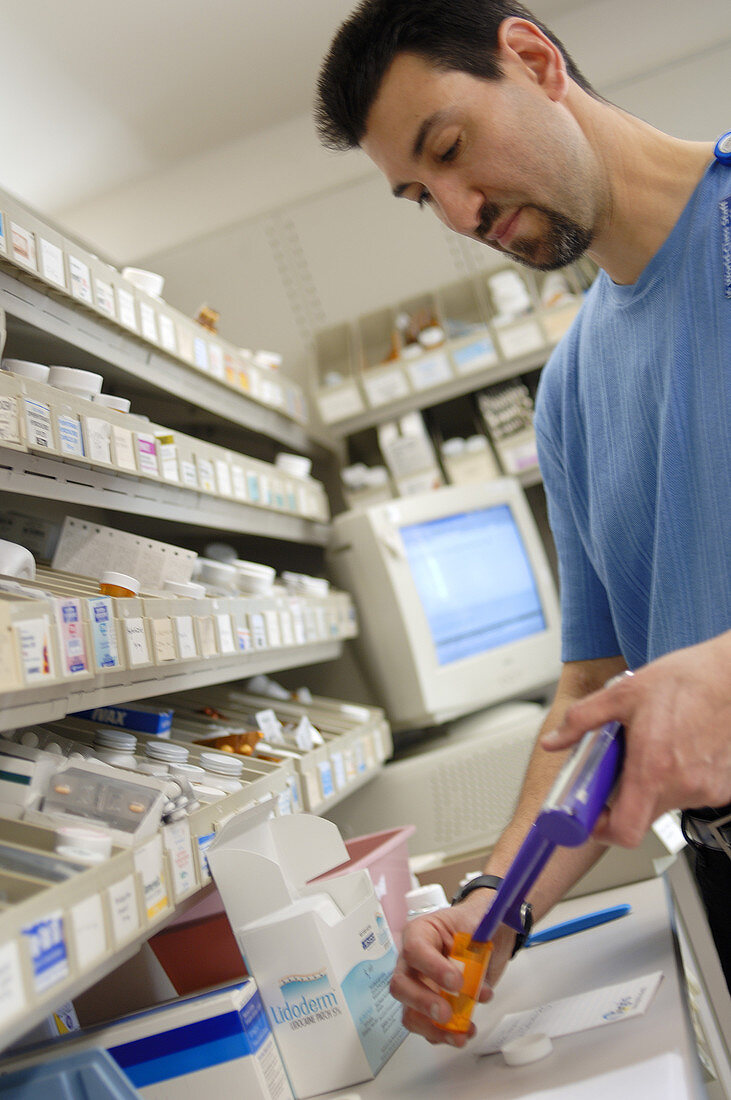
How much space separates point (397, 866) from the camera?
6.37 ft

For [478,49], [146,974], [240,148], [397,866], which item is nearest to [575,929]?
[397,866]

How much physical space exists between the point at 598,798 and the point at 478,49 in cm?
106

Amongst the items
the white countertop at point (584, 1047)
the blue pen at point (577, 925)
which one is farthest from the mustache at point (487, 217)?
the blue pen at point (577, 925)

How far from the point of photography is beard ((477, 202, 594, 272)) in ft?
4.62

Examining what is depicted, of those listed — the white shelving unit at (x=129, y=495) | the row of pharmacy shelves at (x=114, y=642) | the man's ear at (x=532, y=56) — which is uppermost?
the man's ear at (x=532, y=56)

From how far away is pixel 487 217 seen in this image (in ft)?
4.71

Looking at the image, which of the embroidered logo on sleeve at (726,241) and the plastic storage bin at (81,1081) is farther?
the embroidered logo on sleeve at (726,241)

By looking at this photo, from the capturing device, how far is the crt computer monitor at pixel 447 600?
2926mm

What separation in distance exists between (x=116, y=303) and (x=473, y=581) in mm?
1601

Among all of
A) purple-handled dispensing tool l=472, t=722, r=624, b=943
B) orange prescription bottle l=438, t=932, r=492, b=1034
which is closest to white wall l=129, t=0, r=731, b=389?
orange prescription bottle l=438, t=932, r=492, b=1034

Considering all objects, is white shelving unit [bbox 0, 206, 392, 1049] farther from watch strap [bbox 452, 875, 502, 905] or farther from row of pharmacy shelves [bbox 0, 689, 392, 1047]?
watch strap [bbox 452, 875, 502, 905]

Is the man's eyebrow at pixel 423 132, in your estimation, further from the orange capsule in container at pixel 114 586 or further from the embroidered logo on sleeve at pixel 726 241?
the orange capsule in container at pixel 114 586

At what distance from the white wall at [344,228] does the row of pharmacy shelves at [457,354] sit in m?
0.44

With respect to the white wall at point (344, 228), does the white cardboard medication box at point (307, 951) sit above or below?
below
